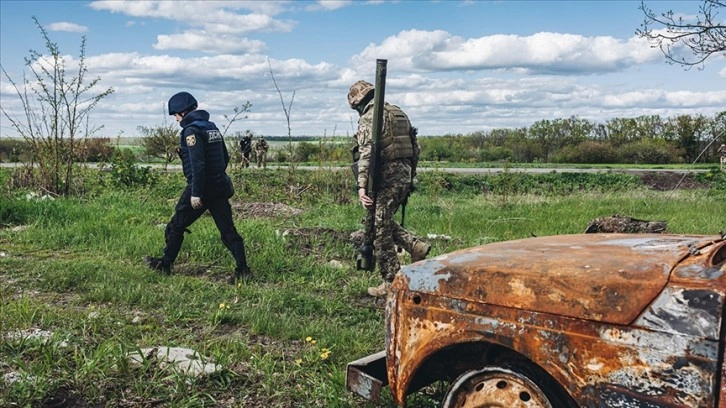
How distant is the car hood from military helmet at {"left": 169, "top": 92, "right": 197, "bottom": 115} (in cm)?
449

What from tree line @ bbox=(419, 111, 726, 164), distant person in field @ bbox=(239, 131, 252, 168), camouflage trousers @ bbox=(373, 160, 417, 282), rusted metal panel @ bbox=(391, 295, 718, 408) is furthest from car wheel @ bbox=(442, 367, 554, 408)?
tree line @ bbox=(419, 111, 726, 164)

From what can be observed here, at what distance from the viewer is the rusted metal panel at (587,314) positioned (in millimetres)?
2285

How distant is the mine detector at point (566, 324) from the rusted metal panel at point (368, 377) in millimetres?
10

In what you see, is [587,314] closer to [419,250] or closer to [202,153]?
[419,250]

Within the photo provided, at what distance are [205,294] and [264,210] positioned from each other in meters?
5.74

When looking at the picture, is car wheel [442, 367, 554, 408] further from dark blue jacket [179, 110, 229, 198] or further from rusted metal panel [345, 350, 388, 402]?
→ dark blue jacket [179, 110, 229, 198]

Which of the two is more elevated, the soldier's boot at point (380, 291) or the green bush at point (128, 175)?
the green bush at point (128, 175)

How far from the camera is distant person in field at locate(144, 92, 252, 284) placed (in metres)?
6.86

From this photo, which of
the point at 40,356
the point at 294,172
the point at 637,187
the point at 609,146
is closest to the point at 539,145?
the point at 609,146

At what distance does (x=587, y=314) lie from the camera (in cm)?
248

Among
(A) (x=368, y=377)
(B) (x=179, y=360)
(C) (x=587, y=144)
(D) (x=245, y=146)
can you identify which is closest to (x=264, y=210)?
(D) (x=245, y=146)

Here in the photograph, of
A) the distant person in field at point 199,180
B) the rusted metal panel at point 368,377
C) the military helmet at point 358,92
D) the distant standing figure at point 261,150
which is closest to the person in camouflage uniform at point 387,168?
the military helmet at point 358,92

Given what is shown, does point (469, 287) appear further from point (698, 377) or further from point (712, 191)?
point (712, 191)

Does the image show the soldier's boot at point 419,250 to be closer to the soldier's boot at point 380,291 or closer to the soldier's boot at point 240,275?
the soldier's boot at point 380,291
